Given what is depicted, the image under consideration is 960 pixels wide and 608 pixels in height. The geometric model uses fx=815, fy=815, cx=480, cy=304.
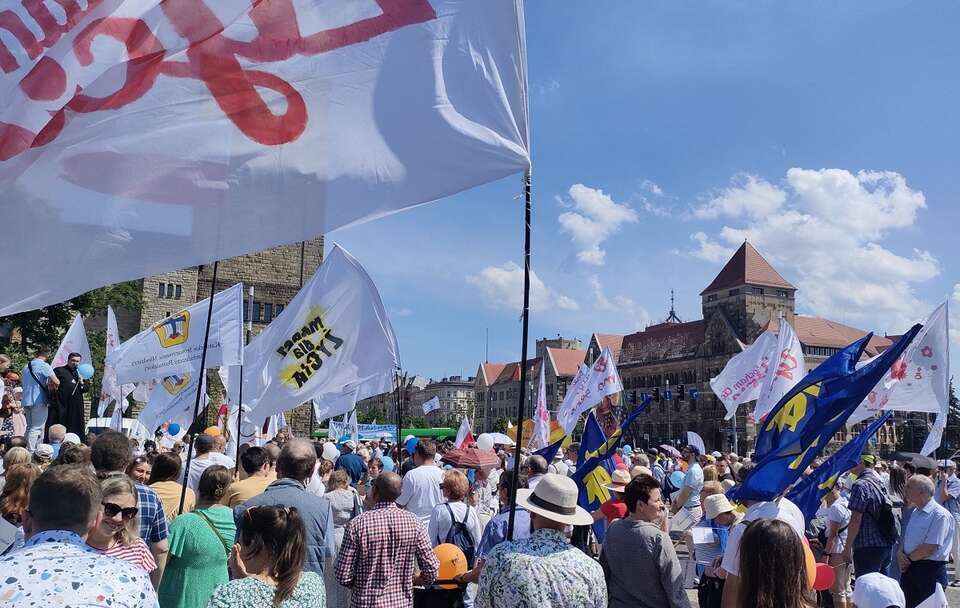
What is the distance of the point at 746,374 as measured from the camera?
790 inches

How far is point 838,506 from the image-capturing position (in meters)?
9.25

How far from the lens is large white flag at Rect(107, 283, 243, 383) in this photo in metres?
11.0

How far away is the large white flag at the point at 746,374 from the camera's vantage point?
19328mm

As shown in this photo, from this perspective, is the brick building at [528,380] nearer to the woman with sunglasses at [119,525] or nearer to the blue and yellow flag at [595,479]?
the blue and yellow flag at [595,479]

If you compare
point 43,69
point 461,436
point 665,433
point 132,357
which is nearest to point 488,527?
point 43,69

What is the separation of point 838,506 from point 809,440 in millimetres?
3564

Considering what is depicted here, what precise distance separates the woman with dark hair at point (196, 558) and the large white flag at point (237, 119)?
67.8 inches

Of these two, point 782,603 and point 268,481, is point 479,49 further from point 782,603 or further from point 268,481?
point 268,481

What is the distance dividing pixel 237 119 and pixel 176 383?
1206 cm

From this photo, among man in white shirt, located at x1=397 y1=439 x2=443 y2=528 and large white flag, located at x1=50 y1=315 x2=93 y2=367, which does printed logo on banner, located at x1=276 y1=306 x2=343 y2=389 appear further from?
large white flag, located at x1=50 y1=315 x2=93 y2=367

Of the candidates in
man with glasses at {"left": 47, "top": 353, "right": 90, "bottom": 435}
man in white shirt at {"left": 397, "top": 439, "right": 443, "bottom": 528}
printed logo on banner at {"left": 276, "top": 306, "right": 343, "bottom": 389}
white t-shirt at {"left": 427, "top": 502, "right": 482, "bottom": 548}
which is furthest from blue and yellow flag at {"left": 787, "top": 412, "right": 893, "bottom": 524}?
man with glasses at {"left": 47, "top": 353, "right": 90, "bottom": 435}

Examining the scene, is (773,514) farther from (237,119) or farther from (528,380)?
(528,380)

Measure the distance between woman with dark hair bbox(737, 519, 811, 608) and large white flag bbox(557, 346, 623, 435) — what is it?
16.2 meters

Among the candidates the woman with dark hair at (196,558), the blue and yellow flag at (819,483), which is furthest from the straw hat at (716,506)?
the woman with dark hair at (196,558)
